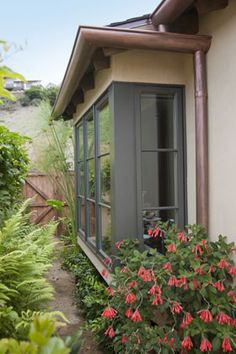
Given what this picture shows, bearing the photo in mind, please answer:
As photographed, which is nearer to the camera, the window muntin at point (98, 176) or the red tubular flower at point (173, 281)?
the red tubular flower at point (173, 281)

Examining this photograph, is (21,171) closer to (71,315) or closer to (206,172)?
(71,315)

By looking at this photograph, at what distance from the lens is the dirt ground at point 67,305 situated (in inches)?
133

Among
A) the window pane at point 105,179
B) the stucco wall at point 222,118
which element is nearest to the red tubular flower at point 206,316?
the stucco wall at point 222,118

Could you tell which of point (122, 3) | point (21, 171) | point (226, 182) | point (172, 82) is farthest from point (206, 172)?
point (122, 3)

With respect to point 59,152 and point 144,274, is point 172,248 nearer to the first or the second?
point 144,274

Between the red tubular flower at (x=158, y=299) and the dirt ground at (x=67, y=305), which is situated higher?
the red tubular flower at (x=158, y=299)

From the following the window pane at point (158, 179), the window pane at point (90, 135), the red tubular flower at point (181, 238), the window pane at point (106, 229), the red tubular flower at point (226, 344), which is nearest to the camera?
the red tubular flower at point (226, 344)

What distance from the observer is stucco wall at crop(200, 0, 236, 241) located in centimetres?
246

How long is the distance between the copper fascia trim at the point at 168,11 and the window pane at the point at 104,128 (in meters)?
1.01

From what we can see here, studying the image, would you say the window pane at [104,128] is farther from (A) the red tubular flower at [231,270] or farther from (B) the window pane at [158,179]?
(A) the red tubular flower at [231,270]

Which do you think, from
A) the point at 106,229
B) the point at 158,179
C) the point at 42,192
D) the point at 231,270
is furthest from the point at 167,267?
the point at 42,192

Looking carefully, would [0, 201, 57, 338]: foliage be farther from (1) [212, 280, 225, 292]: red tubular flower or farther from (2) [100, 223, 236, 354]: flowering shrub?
(1) [212, 280, 225, 292]: red tubular flower

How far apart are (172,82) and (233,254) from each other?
1.73 metres

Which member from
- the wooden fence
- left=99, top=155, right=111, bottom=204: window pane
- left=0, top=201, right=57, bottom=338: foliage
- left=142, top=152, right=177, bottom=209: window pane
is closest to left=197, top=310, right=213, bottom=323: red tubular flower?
left=0, top=201, right=57, bottom=338: foliage
